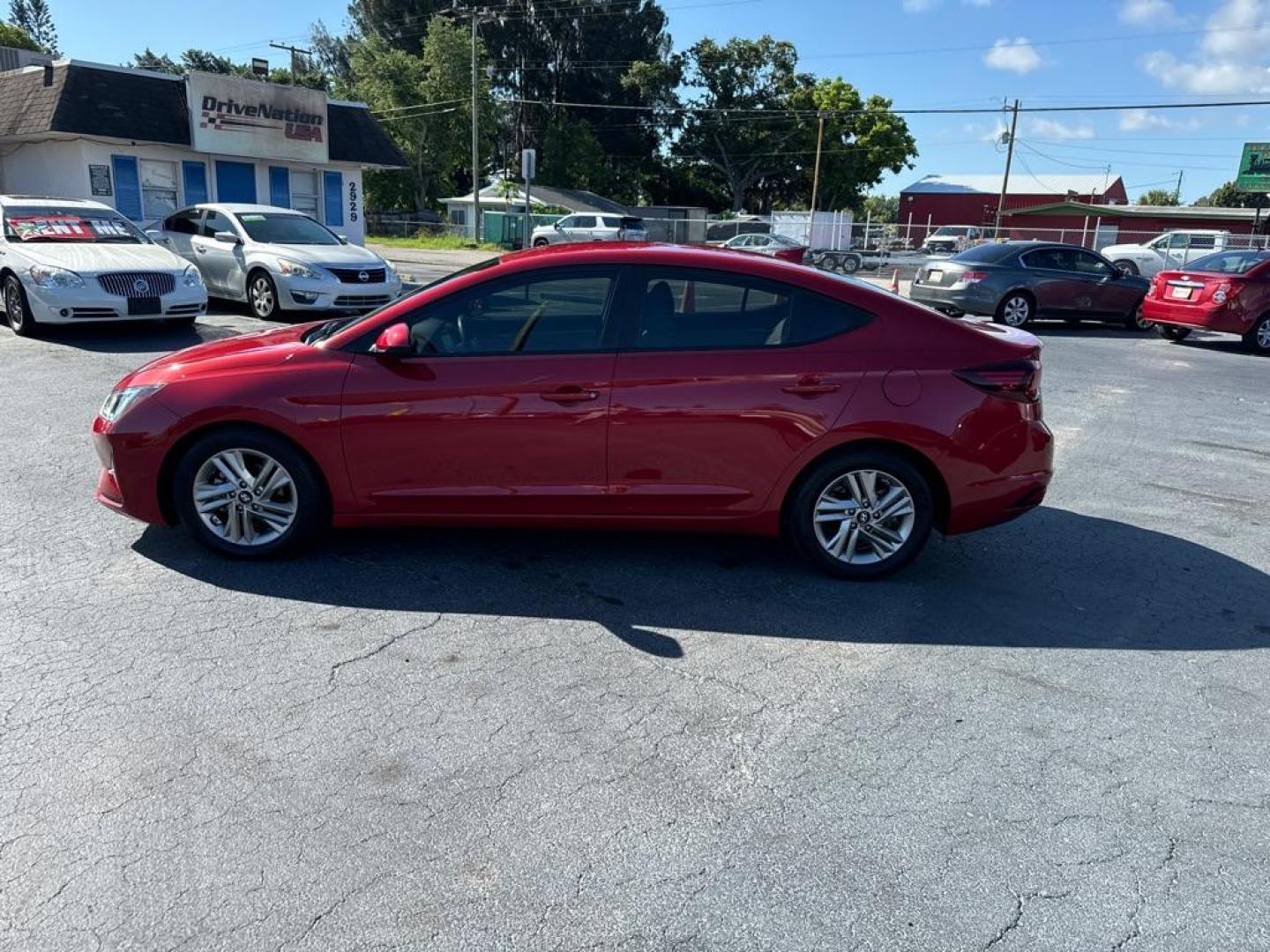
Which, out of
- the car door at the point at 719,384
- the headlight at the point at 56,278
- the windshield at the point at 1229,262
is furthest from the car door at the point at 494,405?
the windshield at the point at 1229,262

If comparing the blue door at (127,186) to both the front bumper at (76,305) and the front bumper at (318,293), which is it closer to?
the front bumper at (318,293)

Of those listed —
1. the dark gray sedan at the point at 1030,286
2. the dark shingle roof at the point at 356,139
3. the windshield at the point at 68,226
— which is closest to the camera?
the windshield at the point at 68,226

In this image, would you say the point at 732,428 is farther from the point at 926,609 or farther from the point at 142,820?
the point at 142,820

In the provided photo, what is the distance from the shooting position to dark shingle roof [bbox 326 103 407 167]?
82.5 ft

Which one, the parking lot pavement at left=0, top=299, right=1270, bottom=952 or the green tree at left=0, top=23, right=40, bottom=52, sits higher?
the green tree at left=0, top=23, right=40, bottom=52

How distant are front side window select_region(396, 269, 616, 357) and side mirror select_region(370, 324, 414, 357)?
87 mm

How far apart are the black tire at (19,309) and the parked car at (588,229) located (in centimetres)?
2652

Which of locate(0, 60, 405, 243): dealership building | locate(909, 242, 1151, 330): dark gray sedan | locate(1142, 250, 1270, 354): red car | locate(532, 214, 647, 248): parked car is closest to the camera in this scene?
locate(1142, 250, 1270, 354): red car

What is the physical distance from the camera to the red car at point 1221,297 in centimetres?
1409

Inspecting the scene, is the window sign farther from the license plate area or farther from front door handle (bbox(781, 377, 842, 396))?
front door handle (bbox(781, 377, 842, 396))

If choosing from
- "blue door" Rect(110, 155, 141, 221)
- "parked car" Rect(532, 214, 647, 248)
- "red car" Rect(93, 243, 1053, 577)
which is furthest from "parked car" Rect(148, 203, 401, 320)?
"parked car" Rect(532, 214, 647, 248)

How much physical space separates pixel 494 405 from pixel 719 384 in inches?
41.5

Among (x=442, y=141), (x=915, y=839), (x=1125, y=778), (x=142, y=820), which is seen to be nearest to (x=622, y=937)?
(x=915, y=839)

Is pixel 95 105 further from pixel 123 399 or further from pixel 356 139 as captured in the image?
pixel 123 399
